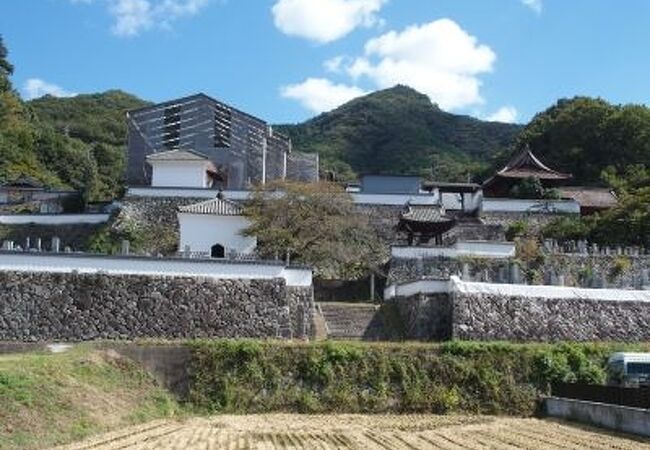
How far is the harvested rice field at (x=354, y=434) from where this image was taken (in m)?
12.6

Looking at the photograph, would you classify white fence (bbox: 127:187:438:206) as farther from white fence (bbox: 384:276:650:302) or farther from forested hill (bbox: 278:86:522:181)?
forested hill (bbox: 278:86:522:181)

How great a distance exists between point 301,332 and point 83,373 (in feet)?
27.3

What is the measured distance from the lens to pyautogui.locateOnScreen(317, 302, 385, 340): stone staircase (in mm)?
23828

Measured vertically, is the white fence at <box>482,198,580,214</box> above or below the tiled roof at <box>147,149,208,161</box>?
below

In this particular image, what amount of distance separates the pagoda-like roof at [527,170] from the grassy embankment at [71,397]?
27.0m

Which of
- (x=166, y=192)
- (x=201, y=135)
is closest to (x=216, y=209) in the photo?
(x=166, y=192)

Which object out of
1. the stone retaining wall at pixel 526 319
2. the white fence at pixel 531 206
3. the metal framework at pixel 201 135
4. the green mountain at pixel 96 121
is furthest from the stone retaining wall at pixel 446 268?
the green mountain at pixel 96 121

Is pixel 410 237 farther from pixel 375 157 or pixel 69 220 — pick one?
pixel 375 157

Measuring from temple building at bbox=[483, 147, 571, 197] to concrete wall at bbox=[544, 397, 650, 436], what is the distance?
2253 centimetres

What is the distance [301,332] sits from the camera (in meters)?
23.0

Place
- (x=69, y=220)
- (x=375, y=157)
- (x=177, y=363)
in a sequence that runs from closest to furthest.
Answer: (x=177, y=363), (x=69, y=220), (x=375, y=157)

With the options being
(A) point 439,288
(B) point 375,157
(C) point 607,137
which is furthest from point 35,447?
(B) point 375,157

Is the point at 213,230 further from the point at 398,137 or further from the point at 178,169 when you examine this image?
the point at 398,137

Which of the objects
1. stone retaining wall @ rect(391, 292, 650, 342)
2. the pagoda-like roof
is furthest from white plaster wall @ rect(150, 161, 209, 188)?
stone retaining wall @ rect(391, 292, 650, 342)
